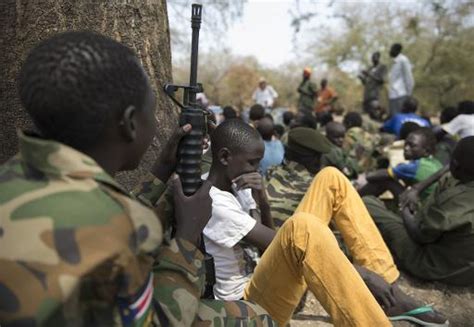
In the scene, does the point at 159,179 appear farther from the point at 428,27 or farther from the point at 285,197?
the point at 428,27

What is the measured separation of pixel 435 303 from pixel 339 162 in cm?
195

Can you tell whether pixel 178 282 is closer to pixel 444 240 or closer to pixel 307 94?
pixel 444 240

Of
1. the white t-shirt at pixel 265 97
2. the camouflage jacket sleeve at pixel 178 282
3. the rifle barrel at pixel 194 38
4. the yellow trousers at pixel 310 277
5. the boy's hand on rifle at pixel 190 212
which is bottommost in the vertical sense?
the white t-shirt at pixel 265 97

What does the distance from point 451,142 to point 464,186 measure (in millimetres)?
2715

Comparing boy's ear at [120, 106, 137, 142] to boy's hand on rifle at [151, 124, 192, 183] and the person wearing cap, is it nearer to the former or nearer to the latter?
boy's hand on rifle at [151, 124, 192, 183]

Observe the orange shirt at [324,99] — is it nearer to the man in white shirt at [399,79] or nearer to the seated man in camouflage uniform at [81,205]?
the man in white shirt at [399,79]

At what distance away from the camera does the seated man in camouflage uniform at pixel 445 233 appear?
2.80 metres

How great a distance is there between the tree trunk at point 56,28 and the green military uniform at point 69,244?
1356mm

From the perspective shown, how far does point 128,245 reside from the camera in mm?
1094

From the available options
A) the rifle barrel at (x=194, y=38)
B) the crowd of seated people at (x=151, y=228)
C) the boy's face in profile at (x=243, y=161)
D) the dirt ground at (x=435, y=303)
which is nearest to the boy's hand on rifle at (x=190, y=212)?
the crowd of seated people at (x=151, y=228)

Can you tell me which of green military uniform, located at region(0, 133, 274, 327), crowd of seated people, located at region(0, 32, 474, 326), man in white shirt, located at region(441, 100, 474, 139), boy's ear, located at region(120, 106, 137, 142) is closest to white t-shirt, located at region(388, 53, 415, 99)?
man in white shirt, located at region(441, 100, 474, 139)

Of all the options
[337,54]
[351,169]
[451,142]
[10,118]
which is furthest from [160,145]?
[337,54]

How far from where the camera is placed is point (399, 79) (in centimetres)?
952

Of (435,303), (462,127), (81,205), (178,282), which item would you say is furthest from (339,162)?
(81,205)
